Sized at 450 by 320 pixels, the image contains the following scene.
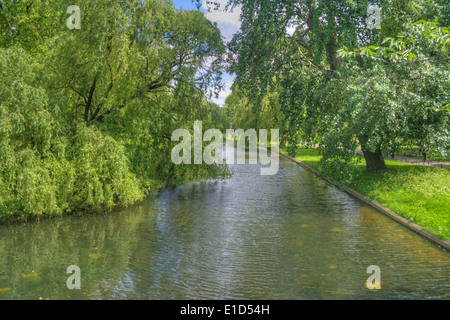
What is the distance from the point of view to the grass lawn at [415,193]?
12062mm

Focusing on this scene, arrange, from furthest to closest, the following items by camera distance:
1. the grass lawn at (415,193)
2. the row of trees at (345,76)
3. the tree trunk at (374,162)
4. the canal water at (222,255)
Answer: the tree trunk at (374,162)
the row of trees at (345,76)
the grass lawn at (415,193)
the canal water at (222,255)

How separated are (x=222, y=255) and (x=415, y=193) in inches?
388

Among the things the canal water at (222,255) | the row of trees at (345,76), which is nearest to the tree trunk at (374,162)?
the row of trees at (345,76)

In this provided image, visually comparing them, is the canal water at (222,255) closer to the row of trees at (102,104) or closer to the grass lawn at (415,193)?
the grass lawn at (415,193)

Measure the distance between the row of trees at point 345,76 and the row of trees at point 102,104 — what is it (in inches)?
83.4

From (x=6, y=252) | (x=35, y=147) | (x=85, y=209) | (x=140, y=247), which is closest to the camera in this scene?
(x=6, y=252)

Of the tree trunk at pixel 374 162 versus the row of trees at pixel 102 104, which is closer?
the row of trees at pixel 102 104

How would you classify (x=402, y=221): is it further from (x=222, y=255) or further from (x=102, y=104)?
(x=102, y=104)

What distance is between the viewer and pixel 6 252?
9117mm

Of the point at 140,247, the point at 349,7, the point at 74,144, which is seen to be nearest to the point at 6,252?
the point at 140,247

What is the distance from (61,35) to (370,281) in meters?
12.0

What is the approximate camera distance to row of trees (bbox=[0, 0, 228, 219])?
11430mm

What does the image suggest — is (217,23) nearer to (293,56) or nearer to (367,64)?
(293,56)

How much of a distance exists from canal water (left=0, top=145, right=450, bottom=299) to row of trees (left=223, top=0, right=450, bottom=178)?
3105 mm
